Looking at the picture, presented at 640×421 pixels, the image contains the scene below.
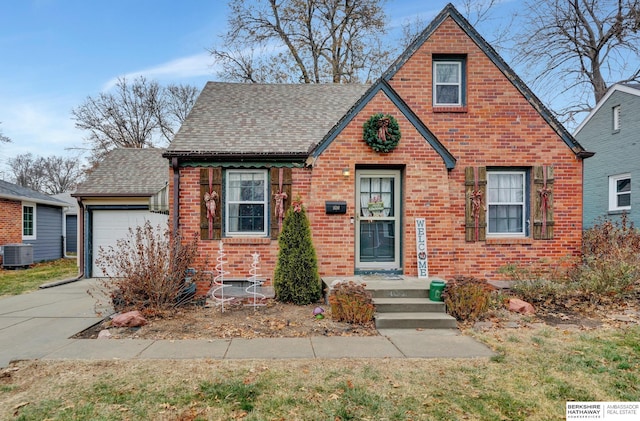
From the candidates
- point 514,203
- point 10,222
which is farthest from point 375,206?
point 10,222

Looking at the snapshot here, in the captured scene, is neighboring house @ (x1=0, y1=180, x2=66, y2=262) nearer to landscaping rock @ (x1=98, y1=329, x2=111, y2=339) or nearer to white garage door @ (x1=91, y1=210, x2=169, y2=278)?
white garage door @ (x1=91, y1=210, x2=169, y2=278)

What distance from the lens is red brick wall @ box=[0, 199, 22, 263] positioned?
52.3 ft

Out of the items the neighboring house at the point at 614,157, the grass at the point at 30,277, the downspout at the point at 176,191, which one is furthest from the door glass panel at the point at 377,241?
the neighboring house at the point at 614,157

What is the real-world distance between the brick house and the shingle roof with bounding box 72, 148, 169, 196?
4.77m

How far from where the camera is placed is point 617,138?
1497 cm

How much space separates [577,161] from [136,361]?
10204mm

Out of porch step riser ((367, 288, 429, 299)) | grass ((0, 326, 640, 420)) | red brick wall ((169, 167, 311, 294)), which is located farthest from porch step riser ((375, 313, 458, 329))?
red brick wall ((169, 167, 311, 294))

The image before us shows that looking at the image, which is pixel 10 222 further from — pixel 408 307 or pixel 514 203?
pixel 514 203

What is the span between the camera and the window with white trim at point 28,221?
17094 mm

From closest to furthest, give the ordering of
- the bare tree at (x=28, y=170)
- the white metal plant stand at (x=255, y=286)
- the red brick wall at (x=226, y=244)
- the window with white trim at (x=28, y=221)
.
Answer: the white metal plant stand at (x=255, y=286) < the red brick wall at (x=226, y=244) < the window with white trim at (x=28, y=221) < the bare tree at (x=28, y=170)

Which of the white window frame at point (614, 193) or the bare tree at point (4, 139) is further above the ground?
the bare tree at point (4, 139)

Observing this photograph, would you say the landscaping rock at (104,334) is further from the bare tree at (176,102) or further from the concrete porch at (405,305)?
the bare tree at (176,102)

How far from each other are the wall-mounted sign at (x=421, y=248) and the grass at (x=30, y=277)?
1050 centimetres

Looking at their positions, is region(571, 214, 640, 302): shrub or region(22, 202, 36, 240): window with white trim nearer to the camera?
region(571, 214, 640, 302): shrub
